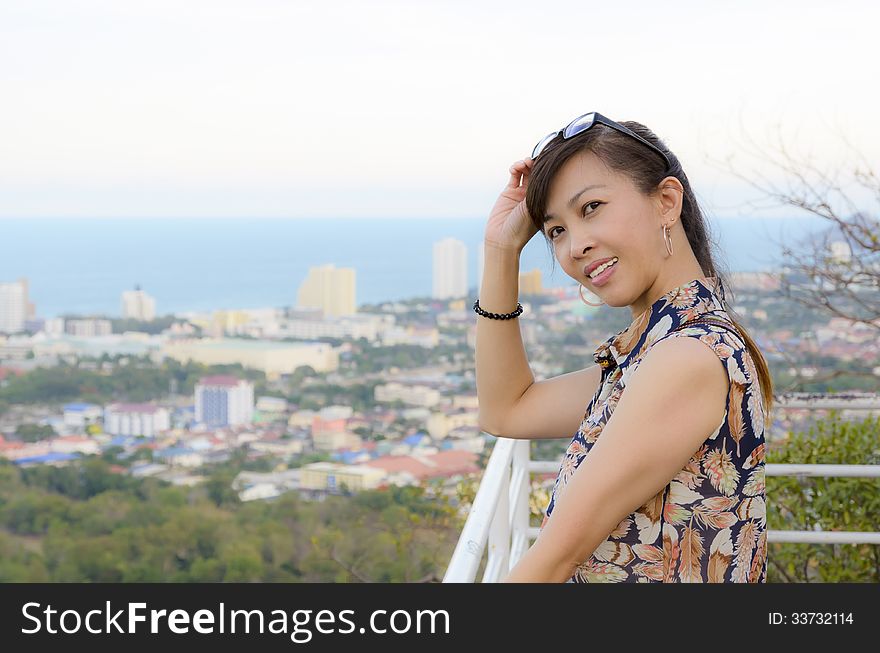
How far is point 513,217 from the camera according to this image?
115 centimetres

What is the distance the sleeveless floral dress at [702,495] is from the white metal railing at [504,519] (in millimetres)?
231

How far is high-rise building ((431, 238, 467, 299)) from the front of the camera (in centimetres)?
1046

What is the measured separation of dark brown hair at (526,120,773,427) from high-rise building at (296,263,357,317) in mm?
10893

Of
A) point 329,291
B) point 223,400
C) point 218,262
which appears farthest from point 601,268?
point 218,262

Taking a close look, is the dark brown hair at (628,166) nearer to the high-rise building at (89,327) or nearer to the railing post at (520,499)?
the railing post at (520,499)

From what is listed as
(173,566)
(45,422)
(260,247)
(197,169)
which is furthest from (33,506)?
(197,169)

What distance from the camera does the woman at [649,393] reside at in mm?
793

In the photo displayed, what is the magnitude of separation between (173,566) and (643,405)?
34.7 ft

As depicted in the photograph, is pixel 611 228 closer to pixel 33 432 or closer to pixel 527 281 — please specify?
pixel 527 281

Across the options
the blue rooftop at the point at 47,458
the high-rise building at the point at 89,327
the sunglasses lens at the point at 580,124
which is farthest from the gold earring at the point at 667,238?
the high-rise building at the point at 89,327

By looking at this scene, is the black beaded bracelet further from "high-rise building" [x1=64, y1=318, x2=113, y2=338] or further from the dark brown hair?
"high-rise building" [x1=64, y1=318, x2=113, y2=338]

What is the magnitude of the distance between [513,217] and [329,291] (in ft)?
36.3

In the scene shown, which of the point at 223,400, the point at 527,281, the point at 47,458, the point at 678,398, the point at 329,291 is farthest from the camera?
the point at 329,291
